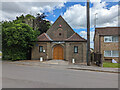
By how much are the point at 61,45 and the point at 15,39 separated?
7.99 metres

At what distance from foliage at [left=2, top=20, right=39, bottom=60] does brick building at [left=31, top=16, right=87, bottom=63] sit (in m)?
2.04

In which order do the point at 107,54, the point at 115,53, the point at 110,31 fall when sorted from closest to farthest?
the point at 115,53 → the point at 107,54 → the point at 110,31

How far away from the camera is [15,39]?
13539 mm

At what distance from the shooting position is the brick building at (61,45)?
49.4 ft

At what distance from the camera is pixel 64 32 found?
16.7 metres

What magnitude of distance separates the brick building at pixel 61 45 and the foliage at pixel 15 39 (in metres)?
2.04

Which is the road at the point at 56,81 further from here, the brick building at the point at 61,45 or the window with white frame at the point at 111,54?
the window with white frame at the point at 111,54

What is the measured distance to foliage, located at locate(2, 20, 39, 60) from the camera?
13.4m

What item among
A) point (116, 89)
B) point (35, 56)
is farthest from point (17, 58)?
point (116, 89)

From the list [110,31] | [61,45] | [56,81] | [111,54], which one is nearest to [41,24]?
[61,45]

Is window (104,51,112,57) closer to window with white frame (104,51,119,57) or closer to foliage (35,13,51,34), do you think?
window with white frame (104,51,119,57)

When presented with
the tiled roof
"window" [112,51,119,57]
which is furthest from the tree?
"window" [112,51,119,57]

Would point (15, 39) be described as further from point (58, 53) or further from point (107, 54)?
point (107, 54)

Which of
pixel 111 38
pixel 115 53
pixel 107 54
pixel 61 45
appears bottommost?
pixel 107 54
